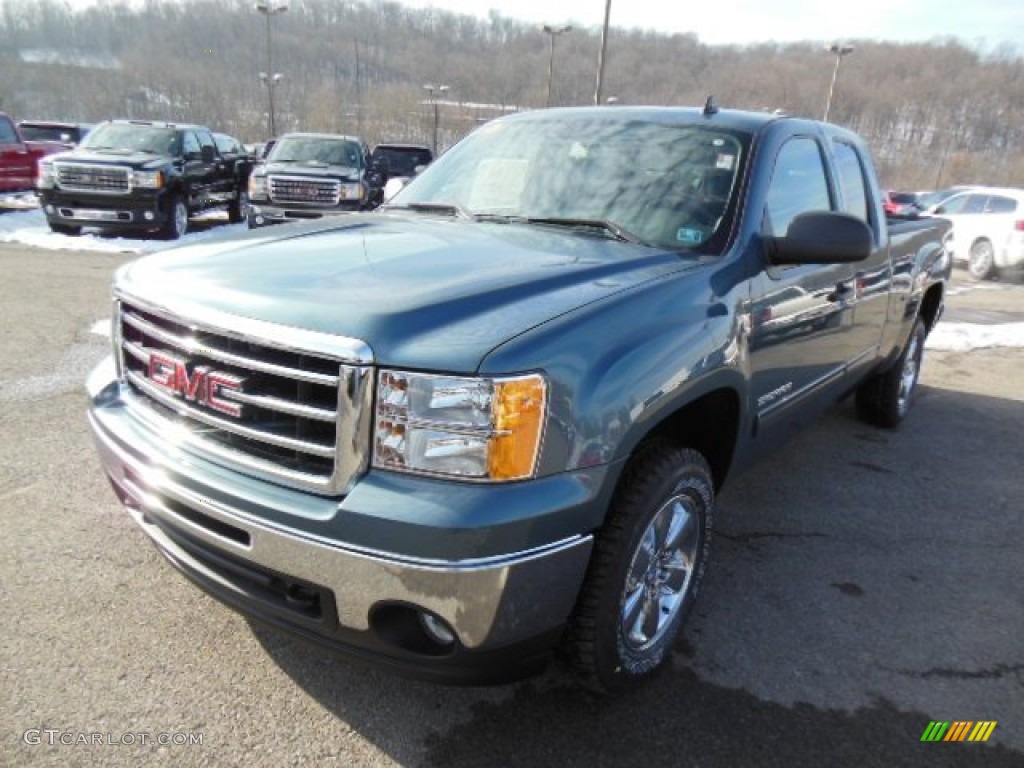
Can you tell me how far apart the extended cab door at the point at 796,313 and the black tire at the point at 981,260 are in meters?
13.2

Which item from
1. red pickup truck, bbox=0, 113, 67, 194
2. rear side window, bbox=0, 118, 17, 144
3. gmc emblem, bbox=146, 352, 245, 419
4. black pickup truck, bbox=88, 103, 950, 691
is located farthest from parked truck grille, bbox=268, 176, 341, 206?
gmc emblem, bbox=146, 352, 245, 419

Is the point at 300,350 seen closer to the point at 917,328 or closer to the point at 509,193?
the point at 509,193

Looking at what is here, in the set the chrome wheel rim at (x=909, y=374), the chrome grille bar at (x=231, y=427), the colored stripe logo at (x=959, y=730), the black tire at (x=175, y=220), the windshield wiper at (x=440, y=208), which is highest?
the windshield wiper at (x=440, y=208)

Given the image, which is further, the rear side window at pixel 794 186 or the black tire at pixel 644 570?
the rear side window at pixel 794 186

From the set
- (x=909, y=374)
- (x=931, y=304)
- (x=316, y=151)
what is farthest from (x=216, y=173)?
(x=909, y=374)

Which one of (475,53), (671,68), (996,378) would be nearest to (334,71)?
(475,53)

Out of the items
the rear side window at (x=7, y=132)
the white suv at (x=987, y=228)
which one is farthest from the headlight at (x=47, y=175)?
the white suv at (x=987, y=228)

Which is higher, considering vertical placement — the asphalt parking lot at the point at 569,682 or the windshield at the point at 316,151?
the windshield at the point at 316,151

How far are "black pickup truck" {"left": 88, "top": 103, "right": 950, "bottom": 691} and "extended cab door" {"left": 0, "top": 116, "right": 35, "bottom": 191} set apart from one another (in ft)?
52.2

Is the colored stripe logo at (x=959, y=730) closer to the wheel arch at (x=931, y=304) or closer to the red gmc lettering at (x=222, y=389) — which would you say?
the red gmc lettering at (x=222, y=389)

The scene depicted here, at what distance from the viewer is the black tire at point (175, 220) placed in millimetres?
12055

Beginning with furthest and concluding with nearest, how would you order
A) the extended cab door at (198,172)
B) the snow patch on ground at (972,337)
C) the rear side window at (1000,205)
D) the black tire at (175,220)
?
the rear side window at (1000,205), the extended cab door at (198,172), the black tire at (175,220), the snow patch on ground at (972,337)

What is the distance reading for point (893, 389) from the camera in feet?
17.5

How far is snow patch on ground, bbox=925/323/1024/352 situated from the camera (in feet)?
28.1
